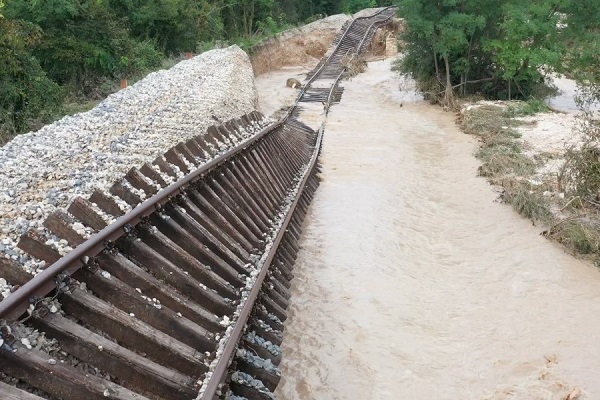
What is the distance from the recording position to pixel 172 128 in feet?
28.2

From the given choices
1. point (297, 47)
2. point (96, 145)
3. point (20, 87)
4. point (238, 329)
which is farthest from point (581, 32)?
point (238, 329)

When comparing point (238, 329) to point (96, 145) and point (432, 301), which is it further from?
point (96, 145)

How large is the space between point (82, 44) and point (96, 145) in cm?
1308

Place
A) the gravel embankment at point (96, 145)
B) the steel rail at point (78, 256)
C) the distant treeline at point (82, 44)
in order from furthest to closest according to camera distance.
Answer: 1. the distant treeline at point (82, 44)
2. the gravel embankment at point (96, 145)
3. the steel rail at point (78, 256)

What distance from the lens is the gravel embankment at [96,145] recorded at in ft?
16.4

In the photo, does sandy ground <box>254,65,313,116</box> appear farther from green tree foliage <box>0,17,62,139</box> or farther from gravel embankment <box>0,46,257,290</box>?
green tree foliage <box>0,17,62,139</box>

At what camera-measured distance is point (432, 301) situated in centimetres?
680

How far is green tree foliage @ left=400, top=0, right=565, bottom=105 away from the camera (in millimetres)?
17281

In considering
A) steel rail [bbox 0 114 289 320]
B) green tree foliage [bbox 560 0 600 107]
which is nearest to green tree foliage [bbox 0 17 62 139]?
steel rail [bbox 0 114 289 320]

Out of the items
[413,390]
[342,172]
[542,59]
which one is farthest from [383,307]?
[542,59]

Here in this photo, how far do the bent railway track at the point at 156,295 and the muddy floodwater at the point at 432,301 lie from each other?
2.10ft

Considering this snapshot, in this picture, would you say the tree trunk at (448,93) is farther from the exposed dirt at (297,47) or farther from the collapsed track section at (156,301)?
the collapsed track section at (156,301)

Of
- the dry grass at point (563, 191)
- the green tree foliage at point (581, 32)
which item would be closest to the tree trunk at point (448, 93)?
the green tree foliage at point (581, 32)

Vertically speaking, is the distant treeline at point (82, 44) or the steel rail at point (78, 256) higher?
the distant treeline at point (82, 44)
